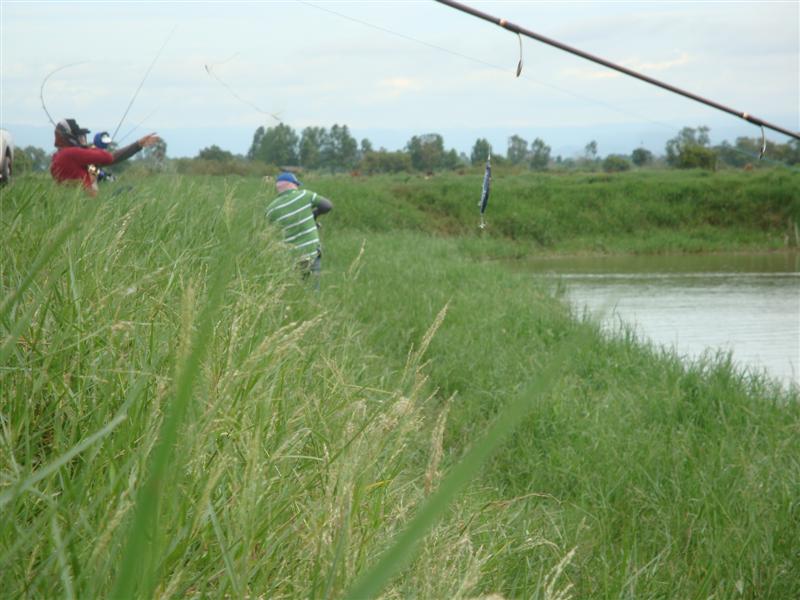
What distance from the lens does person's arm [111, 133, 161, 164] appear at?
5910 millimetres

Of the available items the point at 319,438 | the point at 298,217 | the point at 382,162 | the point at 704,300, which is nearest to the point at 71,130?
the point at 298,217

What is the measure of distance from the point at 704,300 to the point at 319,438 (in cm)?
1106

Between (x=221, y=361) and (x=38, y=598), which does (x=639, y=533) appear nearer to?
(x=221, y=361)

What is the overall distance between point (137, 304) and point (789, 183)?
83.6 ft

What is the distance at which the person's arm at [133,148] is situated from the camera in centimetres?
591

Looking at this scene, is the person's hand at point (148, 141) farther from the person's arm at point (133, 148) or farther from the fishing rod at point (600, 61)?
the fishing rod at point (600, 61)

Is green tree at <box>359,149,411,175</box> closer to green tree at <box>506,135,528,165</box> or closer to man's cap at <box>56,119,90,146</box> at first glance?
green tree at <box>506,135,528,165</box>

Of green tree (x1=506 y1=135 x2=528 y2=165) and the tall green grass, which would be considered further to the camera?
green tree (x1=506 y1=135 x2=528 y2=165)

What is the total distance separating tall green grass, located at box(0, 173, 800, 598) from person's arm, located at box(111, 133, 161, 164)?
1.23 feet

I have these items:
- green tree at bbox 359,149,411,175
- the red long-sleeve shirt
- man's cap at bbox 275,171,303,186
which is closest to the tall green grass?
man's cap at bbox 275,171,303,186

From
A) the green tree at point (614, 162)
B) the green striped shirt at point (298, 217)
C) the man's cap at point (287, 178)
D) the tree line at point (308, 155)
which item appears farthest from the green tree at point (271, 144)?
the green tree at point (614, 162)

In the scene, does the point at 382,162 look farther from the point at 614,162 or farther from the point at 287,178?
the point at 287,178

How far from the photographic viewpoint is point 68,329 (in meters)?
2.20

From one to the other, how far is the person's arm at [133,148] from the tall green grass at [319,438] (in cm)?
37
